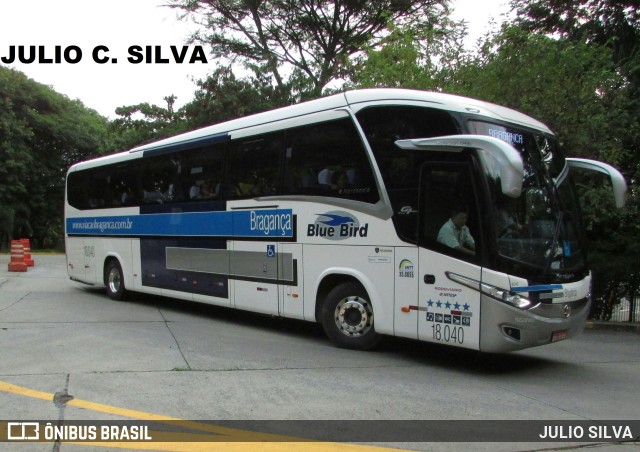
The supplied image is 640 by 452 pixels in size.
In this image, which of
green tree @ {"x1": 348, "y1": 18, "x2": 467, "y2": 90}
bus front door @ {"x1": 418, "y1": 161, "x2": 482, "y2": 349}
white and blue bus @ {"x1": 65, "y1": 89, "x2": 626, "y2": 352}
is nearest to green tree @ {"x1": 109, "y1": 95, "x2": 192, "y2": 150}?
green tree @ {"x1": 348, "y1": 18, "x2": 467, "y2": 90}

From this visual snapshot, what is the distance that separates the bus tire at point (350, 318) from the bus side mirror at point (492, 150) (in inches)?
85.9

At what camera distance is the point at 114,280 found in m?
13.5

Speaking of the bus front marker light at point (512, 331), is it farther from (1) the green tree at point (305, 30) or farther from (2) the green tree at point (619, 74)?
(1) the green tree at point (305, 30)

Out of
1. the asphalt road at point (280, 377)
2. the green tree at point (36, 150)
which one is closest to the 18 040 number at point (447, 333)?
the asphalt road at point (280, 377)

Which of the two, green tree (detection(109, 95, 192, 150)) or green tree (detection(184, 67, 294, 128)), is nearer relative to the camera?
green tree (detection(184, 67, 294, 128))

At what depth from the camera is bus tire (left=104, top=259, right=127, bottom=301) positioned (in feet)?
43.2

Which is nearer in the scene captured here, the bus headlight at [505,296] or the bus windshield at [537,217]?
the bus headlight at [505,296]

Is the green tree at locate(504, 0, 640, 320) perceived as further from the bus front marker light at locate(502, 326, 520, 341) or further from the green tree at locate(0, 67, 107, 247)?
the green tree at locate(0, 67, 107, 247)

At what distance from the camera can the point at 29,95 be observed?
35.6 m

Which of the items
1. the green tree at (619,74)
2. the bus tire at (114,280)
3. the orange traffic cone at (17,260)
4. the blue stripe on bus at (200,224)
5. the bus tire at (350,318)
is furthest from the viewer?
the orange traffic cone at (17,260)

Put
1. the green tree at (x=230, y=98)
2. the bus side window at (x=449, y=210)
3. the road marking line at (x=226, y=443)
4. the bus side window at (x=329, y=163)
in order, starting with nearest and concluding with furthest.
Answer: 1. the road marking line at (x=226, y=443)
2. the bus side window at (x=449, y=210)
3. the bus side window at (x=329, y=163)
4. the green tree at (x=230, y=98)

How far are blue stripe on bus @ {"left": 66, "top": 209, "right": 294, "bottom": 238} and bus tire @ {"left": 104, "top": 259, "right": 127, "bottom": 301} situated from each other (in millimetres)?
774

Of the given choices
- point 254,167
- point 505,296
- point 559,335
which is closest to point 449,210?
point 505,296

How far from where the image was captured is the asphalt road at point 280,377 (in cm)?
528
